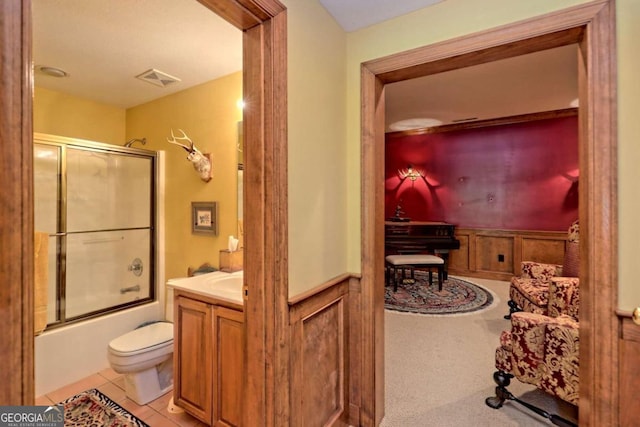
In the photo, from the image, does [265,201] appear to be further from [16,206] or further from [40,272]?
[40,272]

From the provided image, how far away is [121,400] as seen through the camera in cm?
212

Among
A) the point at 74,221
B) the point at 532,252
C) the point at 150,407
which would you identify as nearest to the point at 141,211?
the point at 74,221

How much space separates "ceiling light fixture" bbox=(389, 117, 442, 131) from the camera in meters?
5.20

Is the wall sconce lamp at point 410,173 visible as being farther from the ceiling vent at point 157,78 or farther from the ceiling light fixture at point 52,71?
the ceiling light fixture at point 52,71

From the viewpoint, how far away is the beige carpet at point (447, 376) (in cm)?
188

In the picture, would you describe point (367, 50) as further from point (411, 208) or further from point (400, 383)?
point (411, 208)

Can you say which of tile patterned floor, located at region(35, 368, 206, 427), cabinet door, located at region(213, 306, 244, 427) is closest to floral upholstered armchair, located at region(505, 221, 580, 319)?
cabinet door, located at region(213, 306, 244, 427)

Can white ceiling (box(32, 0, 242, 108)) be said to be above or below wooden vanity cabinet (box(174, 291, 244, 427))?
above

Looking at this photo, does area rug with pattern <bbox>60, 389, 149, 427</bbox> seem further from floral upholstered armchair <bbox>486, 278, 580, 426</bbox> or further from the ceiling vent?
the ceiling vent

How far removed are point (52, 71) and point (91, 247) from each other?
153 cm

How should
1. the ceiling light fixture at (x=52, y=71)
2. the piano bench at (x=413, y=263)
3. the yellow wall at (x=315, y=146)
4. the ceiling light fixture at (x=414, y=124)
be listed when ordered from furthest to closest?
1. the ceiling light fixture at (x=414, y=124)
2. the piano bench at (x=413, y=263)
3. the ceiling light fixture at (x=52, y=71)
4. the yellow wall at (x=315, y=146)

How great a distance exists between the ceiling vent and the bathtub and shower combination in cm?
70

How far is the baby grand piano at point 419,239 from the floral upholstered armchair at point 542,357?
9.38 ft

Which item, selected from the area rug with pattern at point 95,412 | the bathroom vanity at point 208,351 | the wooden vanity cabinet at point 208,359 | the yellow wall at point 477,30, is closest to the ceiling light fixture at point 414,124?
the yellow wall at point 477,30
